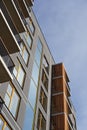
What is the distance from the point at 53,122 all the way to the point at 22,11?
12.3 m

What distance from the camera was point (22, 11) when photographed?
98.6 feet

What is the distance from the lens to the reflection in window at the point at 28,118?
78.5 feet

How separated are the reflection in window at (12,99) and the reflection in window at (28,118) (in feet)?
5.50

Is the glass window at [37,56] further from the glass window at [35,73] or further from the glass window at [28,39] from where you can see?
the glass window at [28,39]

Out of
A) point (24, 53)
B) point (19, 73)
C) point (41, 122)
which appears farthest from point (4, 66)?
point (41, 122)

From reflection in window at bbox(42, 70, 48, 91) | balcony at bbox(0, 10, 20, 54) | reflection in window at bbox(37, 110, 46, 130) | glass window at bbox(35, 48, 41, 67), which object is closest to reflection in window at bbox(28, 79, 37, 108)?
reflection in window at bbox(37, 110, 46, 130)

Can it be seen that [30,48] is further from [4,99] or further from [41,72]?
[4,99]

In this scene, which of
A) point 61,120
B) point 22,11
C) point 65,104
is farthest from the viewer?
point 65,104

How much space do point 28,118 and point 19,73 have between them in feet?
12.9

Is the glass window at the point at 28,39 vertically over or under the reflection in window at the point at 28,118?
over

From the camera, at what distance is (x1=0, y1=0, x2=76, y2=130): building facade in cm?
2091

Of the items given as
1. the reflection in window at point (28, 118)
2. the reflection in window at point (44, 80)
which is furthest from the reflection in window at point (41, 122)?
the reflection in window at point (44, 80)

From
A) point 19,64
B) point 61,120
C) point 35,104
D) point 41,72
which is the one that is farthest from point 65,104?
point 19,64

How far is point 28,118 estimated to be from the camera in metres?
24.7
